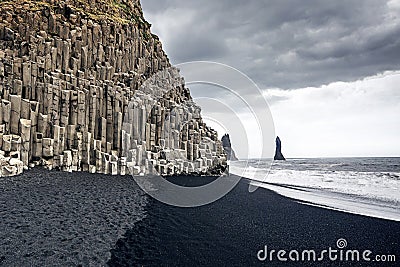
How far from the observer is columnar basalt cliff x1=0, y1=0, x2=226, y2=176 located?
21875 mm

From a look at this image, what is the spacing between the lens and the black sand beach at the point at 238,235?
8.43 meters

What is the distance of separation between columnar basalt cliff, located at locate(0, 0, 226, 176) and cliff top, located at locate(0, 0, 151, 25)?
0.68 ft

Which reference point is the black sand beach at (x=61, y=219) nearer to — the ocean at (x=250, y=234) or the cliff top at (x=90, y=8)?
the ocean at (x=250, y=234)

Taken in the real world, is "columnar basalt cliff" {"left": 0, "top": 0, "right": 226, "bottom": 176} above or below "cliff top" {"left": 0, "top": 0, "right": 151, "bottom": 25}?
below

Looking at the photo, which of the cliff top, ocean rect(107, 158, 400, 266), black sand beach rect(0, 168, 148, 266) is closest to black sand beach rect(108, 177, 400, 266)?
ocean rect(107, 158, 400, 266)

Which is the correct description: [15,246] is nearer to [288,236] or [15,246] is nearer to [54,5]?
[288,236]

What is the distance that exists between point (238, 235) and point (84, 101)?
766 inches

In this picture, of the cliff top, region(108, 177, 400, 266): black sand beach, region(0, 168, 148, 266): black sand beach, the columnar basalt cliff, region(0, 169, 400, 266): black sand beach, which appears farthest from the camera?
the cliff top

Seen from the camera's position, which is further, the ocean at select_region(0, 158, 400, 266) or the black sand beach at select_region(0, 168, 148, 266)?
the ocean at select_region(0, 158, 400, 266)

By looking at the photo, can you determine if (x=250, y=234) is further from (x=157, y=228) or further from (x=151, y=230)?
(x=151, y=230)

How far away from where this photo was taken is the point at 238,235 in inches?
421

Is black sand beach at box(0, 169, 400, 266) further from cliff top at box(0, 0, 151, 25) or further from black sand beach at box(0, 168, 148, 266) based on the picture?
cliff top at box(0, 0, 151, 25)

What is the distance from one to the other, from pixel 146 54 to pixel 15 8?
15126 mm

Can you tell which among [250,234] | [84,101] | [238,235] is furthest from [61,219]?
[84,101]
